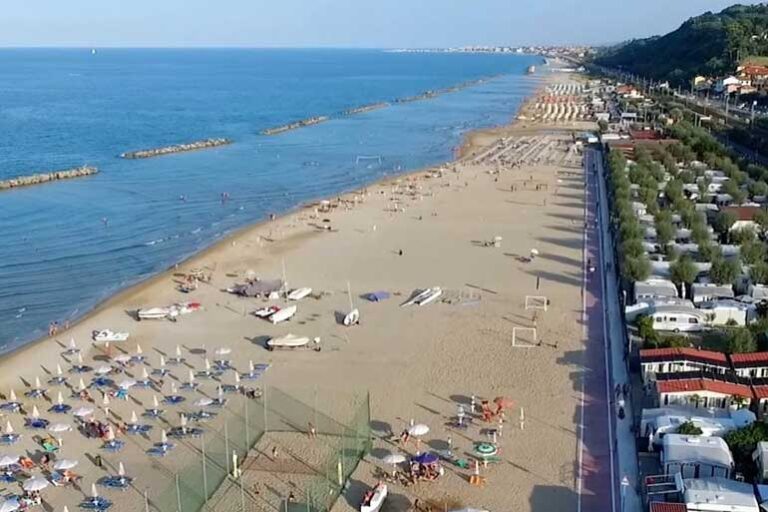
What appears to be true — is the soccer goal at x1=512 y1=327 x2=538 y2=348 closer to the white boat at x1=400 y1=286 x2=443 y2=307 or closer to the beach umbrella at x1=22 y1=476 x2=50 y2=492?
the white boat at x1=400 y1=286 x2=443 y2=307

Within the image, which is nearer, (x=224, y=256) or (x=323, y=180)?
(x=224, y=256)

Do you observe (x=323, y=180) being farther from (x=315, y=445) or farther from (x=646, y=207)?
(x=315, y=445)

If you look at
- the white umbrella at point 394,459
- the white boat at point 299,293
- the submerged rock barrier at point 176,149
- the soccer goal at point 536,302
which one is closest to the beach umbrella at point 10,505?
the white umbrella at point 394,459

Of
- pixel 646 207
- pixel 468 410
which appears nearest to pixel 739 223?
pixel 646 207

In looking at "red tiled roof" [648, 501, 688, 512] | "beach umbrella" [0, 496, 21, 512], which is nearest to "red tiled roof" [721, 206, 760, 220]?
"red tiled roof" [648, 501, 688, 512]

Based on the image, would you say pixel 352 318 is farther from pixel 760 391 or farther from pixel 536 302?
pixel 760 391

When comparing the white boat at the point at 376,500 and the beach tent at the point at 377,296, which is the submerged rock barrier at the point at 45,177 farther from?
the white boat at the point at 376,500

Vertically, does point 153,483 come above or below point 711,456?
below
